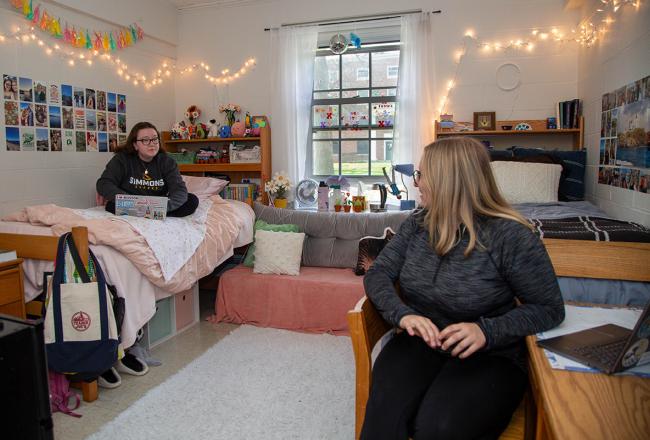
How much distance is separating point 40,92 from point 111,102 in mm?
688

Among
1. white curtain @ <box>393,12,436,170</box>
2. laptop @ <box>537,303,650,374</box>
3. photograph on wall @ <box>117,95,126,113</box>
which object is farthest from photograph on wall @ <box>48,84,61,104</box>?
laptop @ <box>537,303,650,374</box>

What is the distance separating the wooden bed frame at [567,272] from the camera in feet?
4.48

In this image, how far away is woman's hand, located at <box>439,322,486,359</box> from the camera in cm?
129

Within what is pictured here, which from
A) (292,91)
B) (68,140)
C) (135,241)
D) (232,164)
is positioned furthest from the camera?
(232,164)

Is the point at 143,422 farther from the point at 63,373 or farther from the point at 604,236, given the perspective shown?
the point at 604,236

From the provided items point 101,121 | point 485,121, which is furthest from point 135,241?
point 485,121

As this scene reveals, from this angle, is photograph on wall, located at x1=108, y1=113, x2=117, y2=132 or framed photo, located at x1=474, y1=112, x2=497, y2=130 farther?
photograph on wall, located at x1=108, y1=113, x2=117, y2=132

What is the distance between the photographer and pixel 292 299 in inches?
128

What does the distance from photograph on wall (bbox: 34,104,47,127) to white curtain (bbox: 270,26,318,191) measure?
6.21 feet

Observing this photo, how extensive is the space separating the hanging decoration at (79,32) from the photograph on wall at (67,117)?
519 millimetres

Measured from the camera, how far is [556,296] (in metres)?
1.28

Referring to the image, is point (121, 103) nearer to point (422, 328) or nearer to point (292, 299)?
point (292, 299)

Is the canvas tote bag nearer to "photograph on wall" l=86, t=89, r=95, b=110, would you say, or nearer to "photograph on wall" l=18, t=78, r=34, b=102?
"photograph on wall" l=18, t=78, r=34, b=102

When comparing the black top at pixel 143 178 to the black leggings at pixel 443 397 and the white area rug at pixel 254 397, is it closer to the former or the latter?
the white area rug at pixel 254 397
